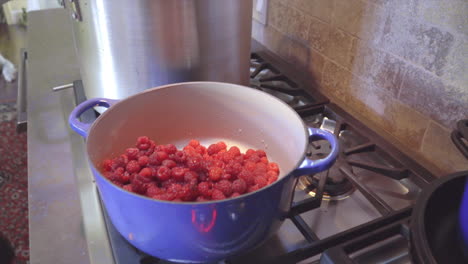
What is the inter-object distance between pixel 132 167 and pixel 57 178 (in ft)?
0.64

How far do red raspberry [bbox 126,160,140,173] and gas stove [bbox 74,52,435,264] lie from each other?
0.07 metres

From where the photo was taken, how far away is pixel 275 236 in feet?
1.64

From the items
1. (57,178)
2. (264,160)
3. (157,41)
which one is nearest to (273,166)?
(264,160)

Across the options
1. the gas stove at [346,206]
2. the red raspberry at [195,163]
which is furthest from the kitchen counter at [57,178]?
the red raspberry at [195,163]

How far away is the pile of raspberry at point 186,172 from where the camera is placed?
457 mm

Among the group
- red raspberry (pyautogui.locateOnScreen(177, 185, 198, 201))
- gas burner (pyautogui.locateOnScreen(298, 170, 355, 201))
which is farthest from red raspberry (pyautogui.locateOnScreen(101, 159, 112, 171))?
gas burner (pyautogui.locateOnScreen(298, 170, 355, 201))

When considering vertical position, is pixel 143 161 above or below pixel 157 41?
below

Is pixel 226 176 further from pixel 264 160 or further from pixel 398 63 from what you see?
pixel 398 63

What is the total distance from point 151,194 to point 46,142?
339 millimetres

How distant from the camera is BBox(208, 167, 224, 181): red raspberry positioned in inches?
19.1

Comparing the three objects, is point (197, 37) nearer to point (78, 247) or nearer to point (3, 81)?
point (78, 247)

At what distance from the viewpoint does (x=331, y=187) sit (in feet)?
1.86

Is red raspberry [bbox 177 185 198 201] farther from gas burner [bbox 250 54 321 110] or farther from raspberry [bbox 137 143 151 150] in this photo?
gas burner [bbox 250 54 321 110]

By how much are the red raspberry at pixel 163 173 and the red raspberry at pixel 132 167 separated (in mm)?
34
